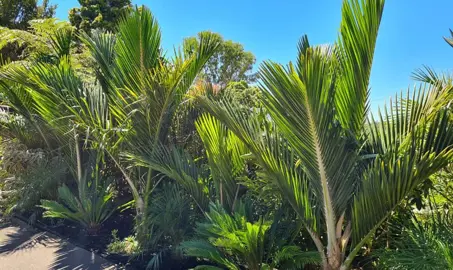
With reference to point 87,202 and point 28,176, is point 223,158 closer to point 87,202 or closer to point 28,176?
point 87,202

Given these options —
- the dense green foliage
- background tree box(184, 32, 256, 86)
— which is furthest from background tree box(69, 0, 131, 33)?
the dense green foliage

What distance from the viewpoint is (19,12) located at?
625 inches

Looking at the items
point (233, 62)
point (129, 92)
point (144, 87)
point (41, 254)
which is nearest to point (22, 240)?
point (41, 254)

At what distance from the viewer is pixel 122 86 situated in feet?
13.6

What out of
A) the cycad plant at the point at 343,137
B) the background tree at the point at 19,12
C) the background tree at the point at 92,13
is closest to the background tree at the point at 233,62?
the background tree at the point at 92,13

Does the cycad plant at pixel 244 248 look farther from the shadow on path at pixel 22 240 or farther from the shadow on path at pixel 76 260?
the shadow on path at pixel 22 240

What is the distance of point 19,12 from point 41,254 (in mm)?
15322

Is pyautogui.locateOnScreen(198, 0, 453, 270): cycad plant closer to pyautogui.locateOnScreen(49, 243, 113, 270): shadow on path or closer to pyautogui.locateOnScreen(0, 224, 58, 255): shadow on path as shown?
pyautogui.locateOnScreen(49, 243, 113, 270): shadow on path

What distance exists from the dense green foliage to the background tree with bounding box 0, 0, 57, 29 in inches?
499

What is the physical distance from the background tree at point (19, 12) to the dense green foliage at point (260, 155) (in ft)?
41.6

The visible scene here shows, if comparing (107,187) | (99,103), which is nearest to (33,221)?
(107,187)

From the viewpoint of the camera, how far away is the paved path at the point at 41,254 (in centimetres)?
393

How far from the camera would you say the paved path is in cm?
393

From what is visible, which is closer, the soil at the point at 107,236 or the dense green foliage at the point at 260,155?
the dense green foliage at the point at 260,155
